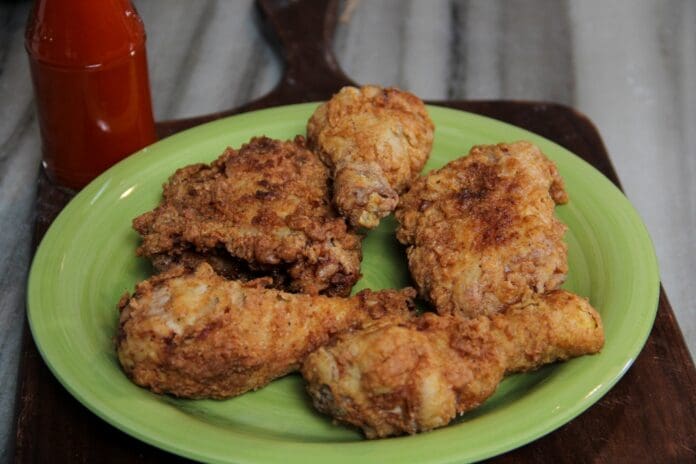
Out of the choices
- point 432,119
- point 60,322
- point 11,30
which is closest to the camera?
point 60,322

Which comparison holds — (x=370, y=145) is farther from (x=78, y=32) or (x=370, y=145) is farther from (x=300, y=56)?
(x=300, y=56)

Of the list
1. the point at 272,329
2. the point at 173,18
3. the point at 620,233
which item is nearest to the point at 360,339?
the point at 272,329

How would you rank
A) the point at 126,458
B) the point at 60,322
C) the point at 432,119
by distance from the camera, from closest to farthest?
the point at 126,458
the point at 60,322
the point at 432,119

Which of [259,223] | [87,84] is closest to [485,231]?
[259,223]

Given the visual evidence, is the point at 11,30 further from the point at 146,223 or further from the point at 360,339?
the point at 360,339

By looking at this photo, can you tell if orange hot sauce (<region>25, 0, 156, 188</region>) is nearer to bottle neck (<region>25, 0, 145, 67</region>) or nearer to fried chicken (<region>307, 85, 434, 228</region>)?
bottle neck (<region>25, 0, 145, 67</region>)

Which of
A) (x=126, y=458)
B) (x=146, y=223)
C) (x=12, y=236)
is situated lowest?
(x=12, y=236)

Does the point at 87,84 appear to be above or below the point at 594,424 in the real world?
above

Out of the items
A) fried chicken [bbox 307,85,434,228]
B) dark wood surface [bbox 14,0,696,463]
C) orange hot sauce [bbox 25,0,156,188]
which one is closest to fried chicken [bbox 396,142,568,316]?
fried chicken [bbox 307,85,434,228]
